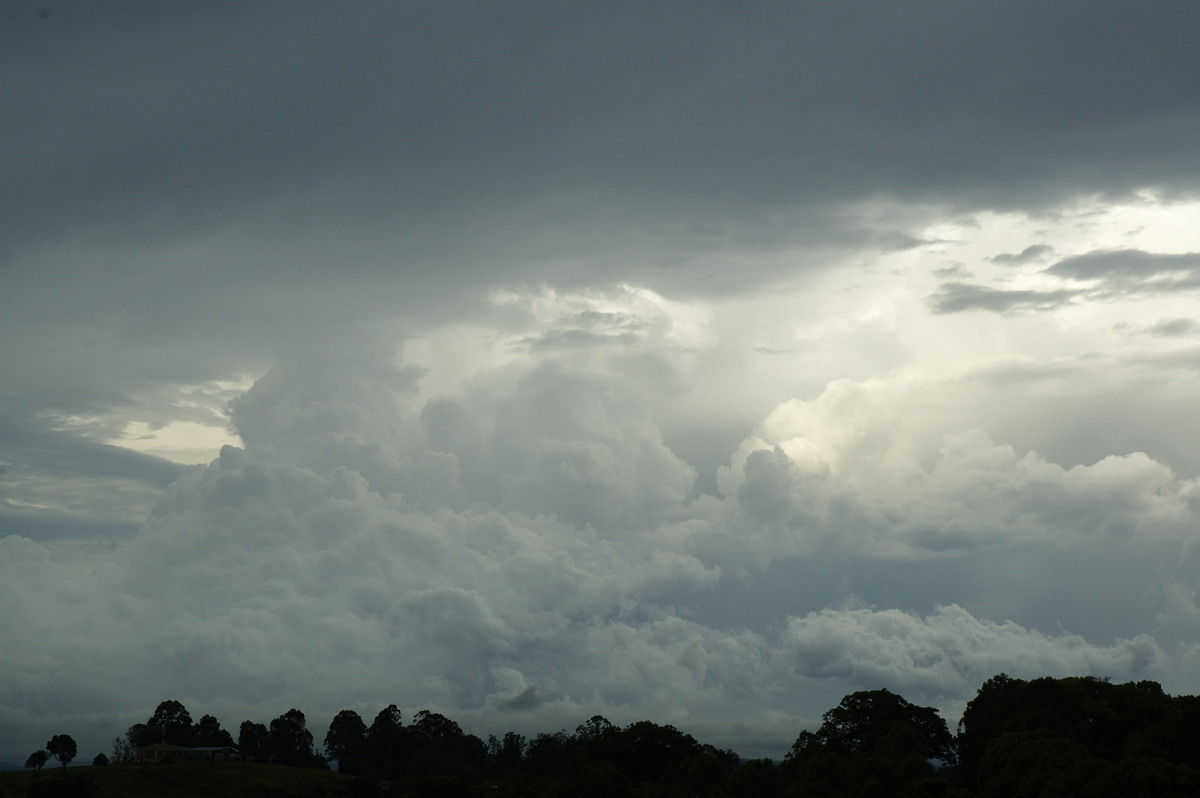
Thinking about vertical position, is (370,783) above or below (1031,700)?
below

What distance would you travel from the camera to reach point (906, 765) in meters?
126

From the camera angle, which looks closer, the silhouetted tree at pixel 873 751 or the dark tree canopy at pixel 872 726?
the silhouetted tree at pixel 873 751

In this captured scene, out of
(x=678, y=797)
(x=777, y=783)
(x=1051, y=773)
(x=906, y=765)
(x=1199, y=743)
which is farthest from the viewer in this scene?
(x=678, y=797)

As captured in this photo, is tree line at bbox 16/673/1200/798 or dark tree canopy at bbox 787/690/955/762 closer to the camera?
tree line at bbox 16/673/1200/798

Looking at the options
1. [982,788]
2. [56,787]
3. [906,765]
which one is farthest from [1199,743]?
[56,787]

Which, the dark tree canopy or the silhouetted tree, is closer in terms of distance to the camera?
the silhouetted tree

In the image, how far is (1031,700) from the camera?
152 metres

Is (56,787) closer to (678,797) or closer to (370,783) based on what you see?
(370,783)

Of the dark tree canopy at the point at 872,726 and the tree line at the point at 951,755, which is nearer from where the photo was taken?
the tree line at the point at 951,755

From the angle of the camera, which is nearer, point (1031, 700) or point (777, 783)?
point (777, 783)

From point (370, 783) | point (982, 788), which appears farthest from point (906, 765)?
point (370, 783)

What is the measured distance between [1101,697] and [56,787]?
179173mm

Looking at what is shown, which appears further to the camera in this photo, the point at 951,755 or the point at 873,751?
the point at 951,755

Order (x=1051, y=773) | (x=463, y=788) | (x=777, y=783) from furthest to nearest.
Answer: (x=463, y=788)
(x=777, y=783)
(x=1051, y=773)
